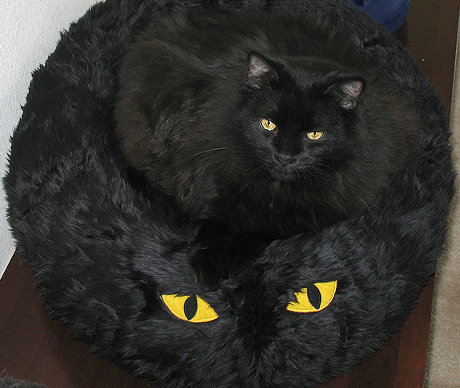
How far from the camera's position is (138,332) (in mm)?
1341

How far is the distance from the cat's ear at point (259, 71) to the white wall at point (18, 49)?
2.23 feet

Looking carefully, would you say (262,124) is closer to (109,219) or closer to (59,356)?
(109,219)

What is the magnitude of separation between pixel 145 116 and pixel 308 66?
494mm

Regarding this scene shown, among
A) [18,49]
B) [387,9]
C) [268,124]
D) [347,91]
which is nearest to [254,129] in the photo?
[268,124]

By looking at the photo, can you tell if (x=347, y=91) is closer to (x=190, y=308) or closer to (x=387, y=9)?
(x=190, y=308)

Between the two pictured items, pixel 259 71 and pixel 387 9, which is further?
pixel 387 9

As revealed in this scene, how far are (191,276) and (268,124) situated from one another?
0.39 m

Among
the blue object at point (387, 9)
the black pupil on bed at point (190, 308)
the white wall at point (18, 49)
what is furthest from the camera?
the blue object at point (387, 9)

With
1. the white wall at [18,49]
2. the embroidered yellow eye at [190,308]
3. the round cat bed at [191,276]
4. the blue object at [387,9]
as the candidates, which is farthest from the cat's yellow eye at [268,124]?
the blue object at [387,9]

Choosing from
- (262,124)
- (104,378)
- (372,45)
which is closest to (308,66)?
(262,124)

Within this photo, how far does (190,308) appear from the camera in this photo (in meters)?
1.33

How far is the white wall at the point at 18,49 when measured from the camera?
1539mm

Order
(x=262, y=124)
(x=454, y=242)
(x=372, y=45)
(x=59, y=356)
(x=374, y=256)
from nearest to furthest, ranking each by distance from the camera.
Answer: (x=262, y=124) < (x=374, y=256) < (x=59, y=356) < (x=372, y=45) < (x=454, y=242)

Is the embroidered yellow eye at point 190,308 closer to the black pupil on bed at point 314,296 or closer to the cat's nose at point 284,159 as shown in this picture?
the black pupil on bed at point 314,296
